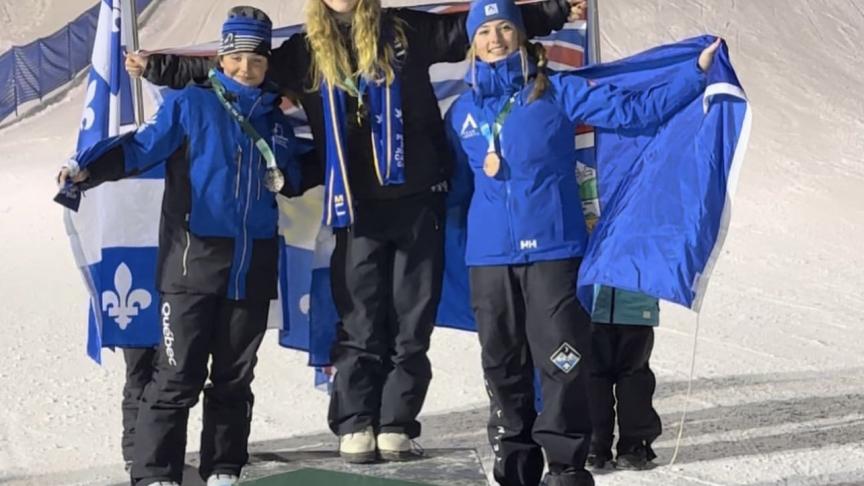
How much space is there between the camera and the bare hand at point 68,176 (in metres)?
4.17

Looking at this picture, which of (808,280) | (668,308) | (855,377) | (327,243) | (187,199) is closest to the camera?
(187,199)

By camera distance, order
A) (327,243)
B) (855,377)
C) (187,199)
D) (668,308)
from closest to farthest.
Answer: (187,199), (327,243), (855,377), (668,308)

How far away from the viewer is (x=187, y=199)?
14.4 ft

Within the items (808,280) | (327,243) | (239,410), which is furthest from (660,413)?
(808,280)

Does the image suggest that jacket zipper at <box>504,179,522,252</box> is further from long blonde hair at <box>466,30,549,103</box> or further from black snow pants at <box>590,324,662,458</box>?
black snow pants at <box>590,324,662,458</box>

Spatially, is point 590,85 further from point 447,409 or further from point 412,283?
point 447,409

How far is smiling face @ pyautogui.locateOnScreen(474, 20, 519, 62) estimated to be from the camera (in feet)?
14.6

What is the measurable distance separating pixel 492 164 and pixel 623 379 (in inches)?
52.1

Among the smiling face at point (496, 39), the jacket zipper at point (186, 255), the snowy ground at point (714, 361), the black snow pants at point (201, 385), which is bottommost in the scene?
the snowy ground at point (714, 361)

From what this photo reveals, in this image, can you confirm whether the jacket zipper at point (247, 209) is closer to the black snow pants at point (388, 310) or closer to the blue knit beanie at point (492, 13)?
the black snow pants at point (388, 310)

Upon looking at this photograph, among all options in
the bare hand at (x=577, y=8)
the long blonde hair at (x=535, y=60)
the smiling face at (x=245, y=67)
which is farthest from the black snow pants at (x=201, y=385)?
the bare hand at (x=577, y=8)

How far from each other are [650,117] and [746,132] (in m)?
0.37

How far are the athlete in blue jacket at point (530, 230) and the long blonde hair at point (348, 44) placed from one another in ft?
1.19

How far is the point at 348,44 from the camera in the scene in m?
4.52
